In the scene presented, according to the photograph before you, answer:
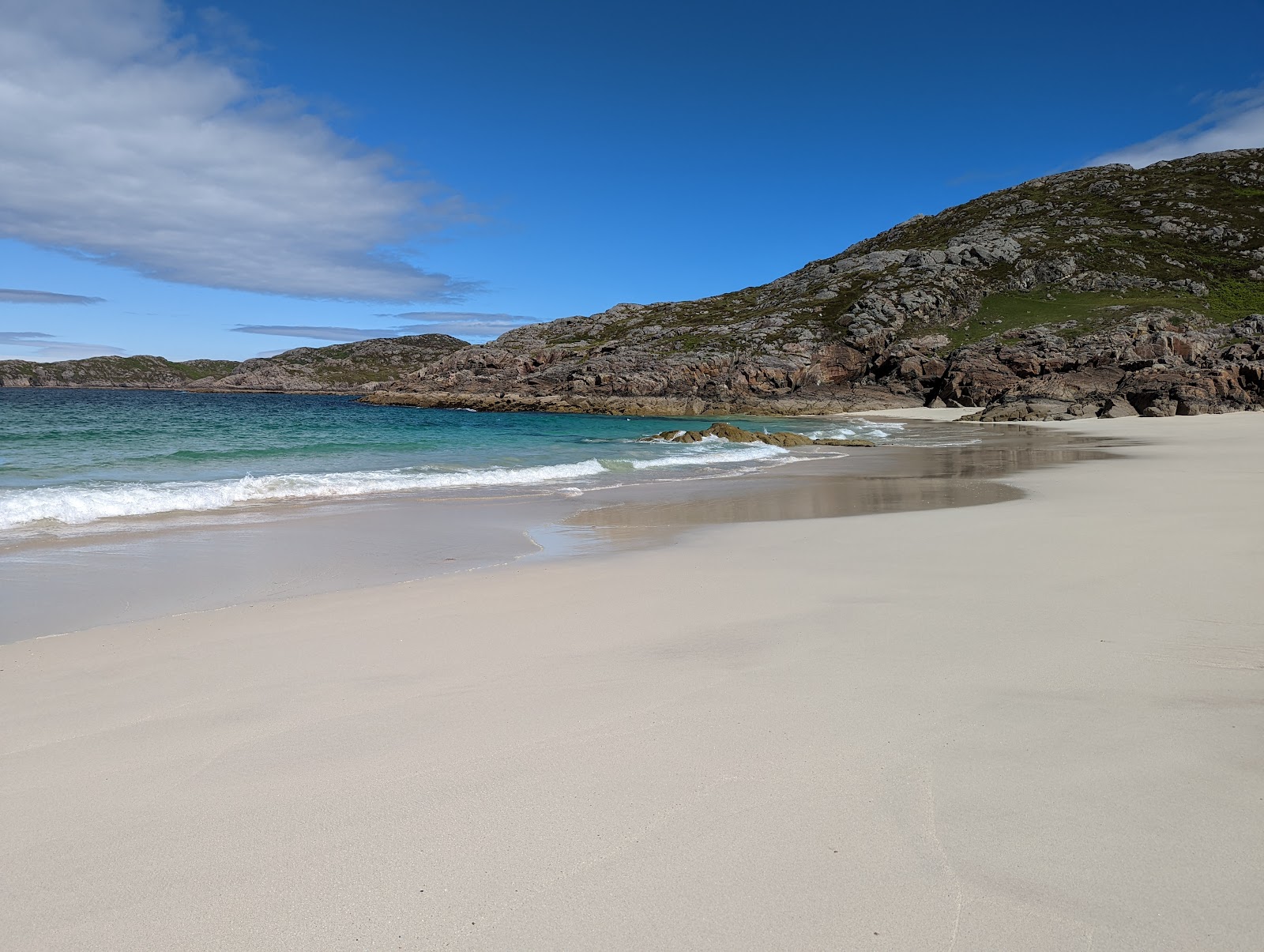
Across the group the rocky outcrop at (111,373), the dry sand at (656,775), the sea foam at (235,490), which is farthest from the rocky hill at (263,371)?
the dry sand at (656,775)

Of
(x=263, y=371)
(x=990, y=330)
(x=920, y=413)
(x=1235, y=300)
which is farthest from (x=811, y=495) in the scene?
(x=263, y=371)

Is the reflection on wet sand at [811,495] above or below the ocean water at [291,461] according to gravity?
below

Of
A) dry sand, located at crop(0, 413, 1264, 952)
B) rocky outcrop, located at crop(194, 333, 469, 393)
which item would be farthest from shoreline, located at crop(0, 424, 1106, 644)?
rocky outcrop, located at crop(194, 333, 469, 393)

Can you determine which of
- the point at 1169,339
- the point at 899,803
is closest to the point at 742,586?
the point at 899,803

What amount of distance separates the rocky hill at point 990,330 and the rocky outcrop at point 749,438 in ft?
64.0

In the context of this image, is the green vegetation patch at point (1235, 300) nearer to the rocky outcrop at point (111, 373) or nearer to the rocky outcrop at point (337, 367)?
the rocky outcrop at point (337, 367)

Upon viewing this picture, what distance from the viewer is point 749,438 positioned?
96.4 feet

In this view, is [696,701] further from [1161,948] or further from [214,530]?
[214,530]

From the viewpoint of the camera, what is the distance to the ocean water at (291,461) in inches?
455

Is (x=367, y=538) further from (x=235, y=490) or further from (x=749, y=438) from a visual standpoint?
(x=749, y=438)

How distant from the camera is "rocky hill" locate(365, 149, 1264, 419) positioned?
164ft

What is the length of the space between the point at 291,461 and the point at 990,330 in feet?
204

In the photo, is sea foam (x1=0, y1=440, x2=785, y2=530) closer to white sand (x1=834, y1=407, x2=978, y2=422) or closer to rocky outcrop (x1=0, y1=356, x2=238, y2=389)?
white sand (x1=834, y1=407, x2=978, y2=422)

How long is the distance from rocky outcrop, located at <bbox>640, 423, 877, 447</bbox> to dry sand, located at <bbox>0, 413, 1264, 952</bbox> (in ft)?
73.8
